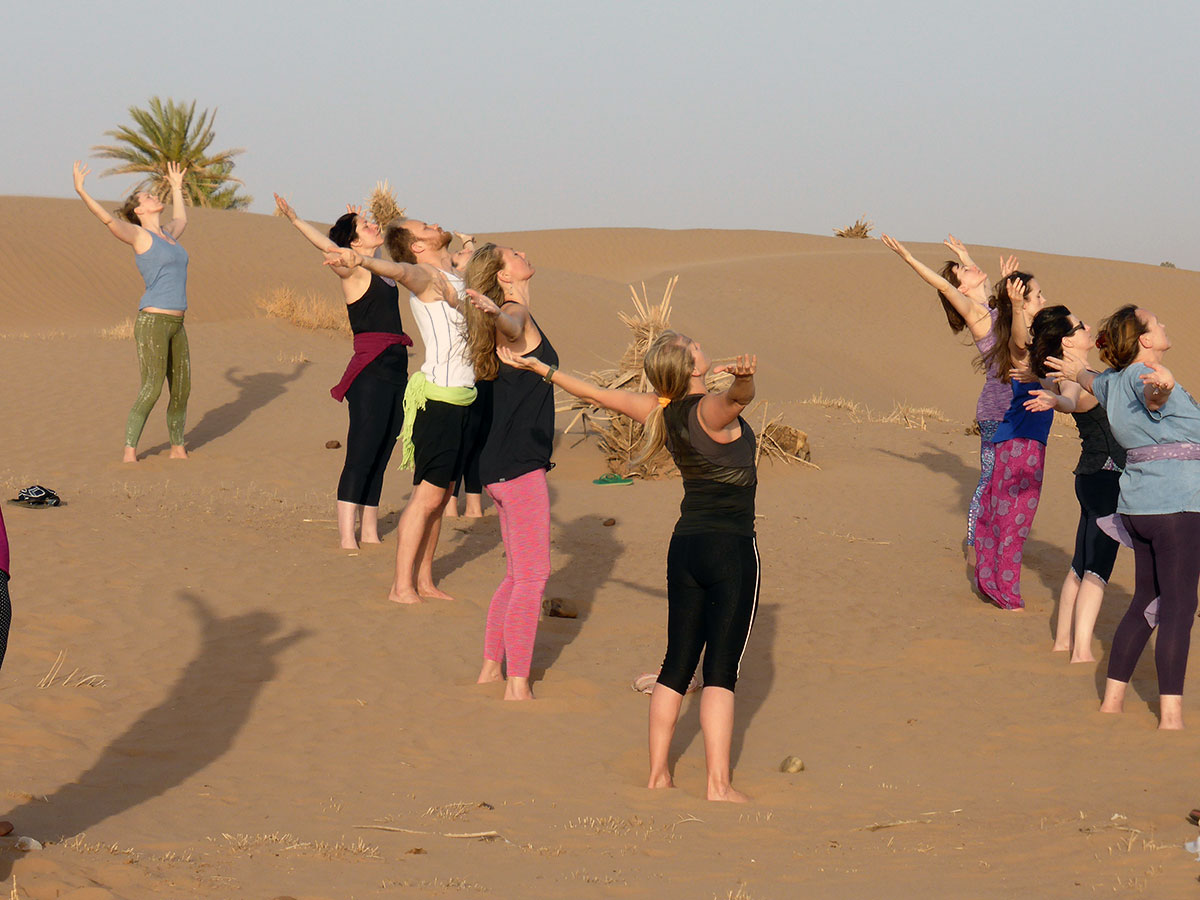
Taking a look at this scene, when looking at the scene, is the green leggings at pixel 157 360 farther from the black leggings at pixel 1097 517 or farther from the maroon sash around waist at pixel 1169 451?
the maroon sash around waist at pixel 1169 451

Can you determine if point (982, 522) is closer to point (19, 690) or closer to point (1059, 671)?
point (1059, 671)

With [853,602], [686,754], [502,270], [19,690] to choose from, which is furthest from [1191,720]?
[19,690]

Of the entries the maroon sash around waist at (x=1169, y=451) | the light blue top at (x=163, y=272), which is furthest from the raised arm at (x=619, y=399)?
the light blue top at (x=163, y=272)

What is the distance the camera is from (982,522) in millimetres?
8141

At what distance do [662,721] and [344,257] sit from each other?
267 centimetres

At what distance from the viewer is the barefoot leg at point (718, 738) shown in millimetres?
4859

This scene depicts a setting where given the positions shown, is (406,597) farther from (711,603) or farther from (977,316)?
(977,316)

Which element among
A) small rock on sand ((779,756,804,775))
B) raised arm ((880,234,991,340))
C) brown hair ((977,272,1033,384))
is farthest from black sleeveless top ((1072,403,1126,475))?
small rock on sand ((779,756,804,775))

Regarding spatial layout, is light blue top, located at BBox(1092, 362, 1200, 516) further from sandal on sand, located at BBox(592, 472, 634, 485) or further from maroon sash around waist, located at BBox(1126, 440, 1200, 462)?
sandal on sand, located at BBox(592, 472, 634, 485)

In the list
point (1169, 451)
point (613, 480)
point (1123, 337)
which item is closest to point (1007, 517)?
point (1169, 451)

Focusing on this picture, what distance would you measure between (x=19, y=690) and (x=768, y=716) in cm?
354

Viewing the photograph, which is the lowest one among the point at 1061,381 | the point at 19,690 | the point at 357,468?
the point at 19,690

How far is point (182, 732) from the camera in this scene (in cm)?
552

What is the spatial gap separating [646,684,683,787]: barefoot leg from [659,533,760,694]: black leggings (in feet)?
0.15
